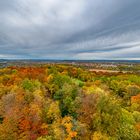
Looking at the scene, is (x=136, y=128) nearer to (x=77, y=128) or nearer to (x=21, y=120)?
(x=77, y=128)

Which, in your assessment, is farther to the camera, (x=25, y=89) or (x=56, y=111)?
(x=25, y=89)

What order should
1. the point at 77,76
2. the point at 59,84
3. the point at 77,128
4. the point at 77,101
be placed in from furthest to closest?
the point at 77,76, the point at 59,84, the point at 77,101, the point at 77,128

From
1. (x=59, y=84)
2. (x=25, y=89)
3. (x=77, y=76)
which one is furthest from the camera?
(x=77, y=76)

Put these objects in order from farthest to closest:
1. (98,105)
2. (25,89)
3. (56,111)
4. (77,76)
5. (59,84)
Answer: (77,76), (59,84), (25,89), (56,111), (98,105)

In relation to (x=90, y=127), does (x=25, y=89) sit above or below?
above

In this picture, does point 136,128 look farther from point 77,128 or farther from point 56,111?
point 56,111

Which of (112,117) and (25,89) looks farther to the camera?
(25,89)

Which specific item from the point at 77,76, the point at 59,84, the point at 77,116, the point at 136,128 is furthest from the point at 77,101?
the point at 77,76

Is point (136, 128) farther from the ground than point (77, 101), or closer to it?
closer to it

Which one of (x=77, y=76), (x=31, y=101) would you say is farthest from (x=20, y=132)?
(x=77, y=76)
